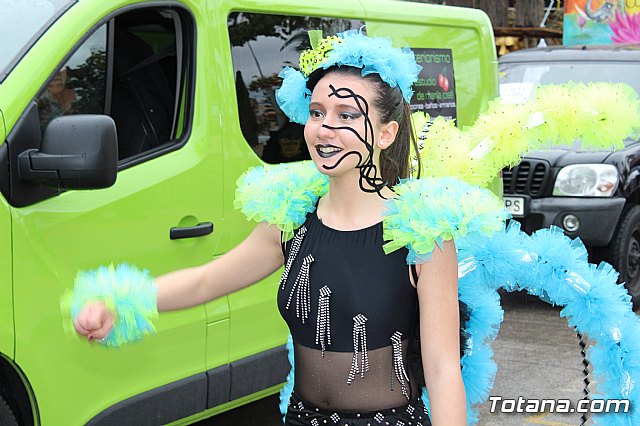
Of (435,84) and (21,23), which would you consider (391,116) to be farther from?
(435,84)

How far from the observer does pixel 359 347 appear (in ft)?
7.43

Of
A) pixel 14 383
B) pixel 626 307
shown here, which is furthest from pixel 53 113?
pixel 626 307

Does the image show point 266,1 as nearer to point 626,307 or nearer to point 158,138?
point 158,138

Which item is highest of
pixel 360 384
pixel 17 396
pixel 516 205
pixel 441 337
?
pixel 441 337

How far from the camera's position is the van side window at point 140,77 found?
376 centimetres

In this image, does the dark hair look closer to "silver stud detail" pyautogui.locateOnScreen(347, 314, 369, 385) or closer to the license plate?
"silver stud detail" pyautogui.locateOnScreen(347, 314, 369, 385)

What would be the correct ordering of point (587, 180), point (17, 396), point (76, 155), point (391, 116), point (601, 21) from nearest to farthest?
point (391, 116) → point (76, 155) → point (17, 396) → point (587, 180) → point (601, 21)

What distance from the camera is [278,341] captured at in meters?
4.48

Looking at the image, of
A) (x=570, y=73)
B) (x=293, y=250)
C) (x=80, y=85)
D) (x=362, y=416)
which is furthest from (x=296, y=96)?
(x=570, y=73)

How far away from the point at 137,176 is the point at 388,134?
5.61 feet

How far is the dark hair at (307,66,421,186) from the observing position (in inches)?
93.0

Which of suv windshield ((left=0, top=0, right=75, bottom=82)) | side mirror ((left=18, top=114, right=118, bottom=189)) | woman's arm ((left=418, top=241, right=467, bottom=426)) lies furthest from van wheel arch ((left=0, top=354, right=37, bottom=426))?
woman's arm ((left=418, top=241, right=467, bottom=426))

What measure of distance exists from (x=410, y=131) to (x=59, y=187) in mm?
1358

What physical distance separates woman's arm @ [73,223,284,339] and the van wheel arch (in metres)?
1.25
